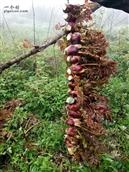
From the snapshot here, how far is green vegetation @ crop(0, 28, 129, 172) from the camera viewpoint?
11.9 ft

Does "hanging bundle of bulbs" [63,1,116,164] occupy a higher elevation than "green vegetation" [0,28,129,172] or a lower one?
higher

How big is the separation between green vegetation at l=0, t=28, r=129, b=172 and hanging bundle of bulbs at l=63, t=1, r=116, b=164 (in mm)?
570

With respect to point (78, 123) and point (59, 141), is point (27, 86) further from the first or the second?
point (78, 123)

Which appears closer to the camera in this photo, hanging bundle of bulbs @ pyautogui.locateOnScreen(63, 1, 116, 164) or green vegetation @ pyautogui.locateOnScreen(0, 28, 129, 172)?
hanging bundle of bulbs @ pyautogui.locateOnScreen(63, 1, 116, 164)

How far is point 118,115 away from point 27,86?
1.09m

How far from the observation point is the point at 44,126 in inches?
159

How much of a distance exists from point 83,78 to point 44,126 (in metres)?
1.23

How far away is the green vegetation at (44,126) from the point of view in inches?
143

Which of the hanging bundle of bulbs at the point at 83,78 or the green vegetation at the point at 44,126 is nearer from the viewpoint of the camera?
the hanging bundle of bulbs at the point at 83,78

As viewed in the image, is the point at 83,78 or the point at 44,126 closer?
the point at 83,78

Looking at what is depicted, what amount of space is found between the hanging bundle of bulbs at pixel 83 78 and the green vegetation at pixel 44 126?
0.57 meters

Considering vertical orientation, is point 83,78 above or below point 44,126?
above

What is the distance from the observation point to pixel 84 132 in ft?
9.73

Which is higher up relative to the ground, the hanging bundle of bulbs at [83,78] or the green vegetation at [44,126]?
Answer: the hanging bundle of bulbs at [83,78]
